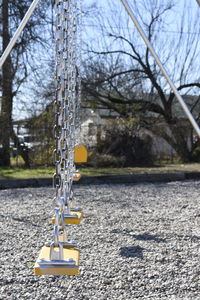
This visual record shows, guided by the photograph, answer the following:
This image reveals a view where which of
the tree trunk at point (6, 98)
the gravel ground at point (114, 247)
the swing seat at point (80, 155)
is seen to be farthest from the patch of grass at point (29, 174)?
the swing seat at point (80, 155)

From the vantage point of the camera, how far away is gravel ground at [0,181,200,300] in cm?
266

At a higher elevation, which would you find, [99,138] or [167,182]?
[99,138]

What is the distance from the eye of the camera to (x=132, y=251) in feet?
11.5

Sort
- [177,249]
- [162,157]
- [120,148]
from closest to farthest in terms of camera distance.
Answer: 1. [177,249]
2. [120,148]
3. [162,157]

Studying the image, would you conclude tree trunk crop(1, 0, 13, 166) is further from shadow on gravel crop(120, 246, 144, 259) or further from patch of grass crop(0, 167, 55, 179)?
shadow on gravel crop(120, 246, 144, 259)

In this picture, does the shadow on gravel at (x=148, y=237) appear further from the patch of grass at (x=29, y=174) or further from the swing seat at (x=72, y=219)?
the patch of grass at (x=29, y=174)

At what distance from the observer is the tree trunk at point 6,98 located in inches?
426

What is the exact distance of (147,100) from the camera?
1436 cm

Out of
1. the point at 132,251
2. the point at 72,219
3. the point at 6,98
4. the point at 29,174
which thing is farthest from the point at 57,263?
the point at 6,98

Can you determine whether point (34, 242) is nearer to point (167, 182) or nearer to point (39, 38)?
point (167, 182)

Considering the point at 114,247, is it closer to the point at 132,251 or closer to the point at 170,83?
the point at 132,251

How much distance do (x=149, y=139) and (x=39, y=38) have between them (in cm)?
418

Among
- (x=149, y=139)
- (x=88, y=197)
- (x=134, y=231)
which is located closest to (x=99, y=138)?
(x=149, y=139)

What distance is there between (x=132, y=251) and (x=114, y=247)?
190mm
